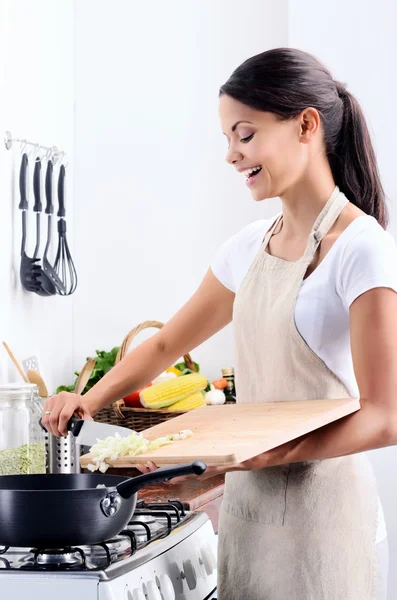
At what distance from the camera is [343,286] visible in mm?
1192

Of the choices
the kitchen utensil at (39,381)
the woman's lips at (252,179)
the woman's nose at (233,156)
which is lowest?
the kitchen utensil at (39,381)

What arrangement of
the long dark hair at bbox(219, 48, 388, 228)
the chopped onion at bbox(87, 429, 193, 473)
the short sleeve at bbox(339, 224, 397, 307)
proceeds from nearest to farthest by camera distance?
1. the chopped onion at bbox(87, 429, 193, 473)
2. the short sleeve at bbox(339, 224, 397, 307)
3. the long dark hair at bbox(219, 48, 388, 228)

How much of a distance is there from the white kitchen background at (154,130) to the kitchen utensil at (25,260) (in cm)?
13

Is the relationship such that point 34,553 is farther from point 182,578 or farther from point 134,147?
point 134,147

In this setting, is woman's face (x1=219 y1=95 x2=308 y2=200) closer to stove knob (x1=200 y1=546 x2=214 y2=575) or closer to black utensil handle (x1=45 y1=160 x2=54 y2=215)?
stove knob (x1=200 y1=546 x2=214 y2=575)

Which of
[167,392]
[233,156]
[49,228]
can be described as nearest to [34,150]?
[49,228]

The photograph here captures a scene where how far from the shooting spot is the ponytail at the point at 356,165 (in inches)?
52.6

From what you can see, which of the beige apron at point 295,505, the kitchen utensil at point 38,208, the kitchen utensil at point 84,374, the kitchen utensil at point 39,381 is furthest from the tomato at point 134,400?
the beige apron at point 295,505

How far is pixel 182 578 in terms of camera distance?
4.09 feet

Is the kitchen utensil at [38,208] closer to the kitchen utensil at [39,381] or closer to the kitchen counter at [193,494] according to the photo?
the kitchen utensil at [39,381]

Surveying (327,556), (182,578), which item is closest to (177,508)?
(182,578)

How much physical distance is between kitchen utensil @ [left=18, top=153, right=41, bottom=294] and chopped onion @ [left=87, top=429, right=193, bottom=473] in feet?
3.88

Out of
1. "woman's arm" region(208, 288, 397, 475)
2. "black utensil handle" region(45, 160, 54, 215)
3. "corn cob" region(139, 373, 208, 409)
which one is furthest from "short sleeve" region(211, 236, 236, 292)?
"black utensil handle" region(45, 160, 54, 215)

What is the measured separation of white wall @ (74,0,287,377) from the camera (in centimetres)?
258
